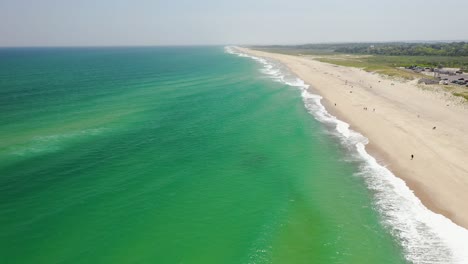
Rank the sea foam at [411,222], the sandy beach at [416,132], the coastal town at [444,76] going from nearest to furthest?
the sea foam at [411,222] → the sandy beach at [416,132] → the coastal town at [444,76]

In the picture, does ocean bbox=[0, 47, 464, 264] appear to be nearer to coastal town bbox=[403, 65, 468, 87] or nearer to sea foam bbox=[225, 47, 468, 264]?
sea foam bbox=[225, 47, 468, 264]

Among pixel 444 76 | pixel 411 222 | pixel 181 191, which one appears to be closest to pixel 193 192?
pixel 181 191

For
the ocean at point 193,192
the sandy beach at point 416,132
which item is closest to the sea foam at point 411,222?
the ocean at point 193,192

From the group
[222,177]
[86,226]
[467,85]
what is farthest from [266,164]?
[467,85]

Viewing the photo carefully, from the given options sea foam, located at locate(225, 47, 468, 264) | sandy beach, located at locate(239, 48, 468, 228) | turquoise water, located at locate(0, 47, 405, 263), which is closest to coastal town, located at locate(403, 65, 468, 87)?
sandy beach, located at locate(239, 48, 468, 228)

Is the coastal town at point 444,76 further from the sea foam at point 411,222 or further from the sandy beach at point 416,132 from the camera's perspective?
the sea foam at point 411,222

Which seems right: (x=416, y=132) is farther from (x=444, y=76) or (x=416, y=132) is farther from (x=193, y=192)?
(x=444, y=76)

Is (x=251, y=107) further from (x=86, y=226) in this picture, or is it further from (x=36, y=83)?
(x=36, y=83)
